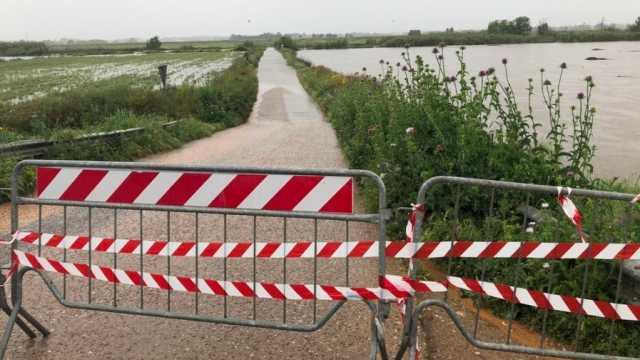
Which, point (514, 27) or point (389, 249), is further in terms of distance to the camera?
point (514, 27)

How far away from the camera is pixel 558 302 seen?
4070mm

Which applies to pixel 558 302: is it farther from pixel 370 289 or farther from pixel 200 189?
pixel 200 189

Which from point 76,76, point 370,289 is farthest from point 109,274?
point 76,76

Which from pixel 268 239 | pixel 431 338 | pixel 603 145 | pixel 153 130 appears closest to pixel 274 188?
pixel 431 338

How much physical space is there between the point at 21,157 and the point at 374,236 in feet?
19.5

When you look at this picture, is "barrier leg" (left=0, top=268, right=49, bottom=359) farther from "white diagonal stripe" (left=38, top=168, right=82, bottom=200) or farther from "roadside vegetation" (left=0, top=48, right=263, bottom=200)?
"roadside vegetation" (left=0, top=48, right=263, bottom=200)

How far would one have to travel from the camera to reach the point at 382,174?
721 centimetres

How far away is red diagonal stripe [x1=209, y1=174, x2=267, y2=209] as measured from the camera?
418 centimetres

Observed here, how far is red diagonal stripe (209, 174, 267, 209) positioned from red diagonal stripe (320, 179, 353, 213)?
A: 44 centimetres

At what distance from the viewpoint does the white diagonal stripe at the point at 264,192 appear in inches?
163

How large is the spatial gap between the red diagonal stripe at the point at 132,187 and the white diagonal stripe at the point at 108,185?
0.08 feet

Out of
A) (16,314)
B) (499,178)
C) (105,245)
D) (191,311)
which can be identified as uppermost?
(499,178)

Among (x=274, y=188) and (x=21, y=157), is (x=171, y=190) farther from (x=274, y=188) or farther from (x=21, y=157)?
(x=21, y=157)

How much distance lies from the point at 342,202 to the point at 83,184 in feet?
5.78
